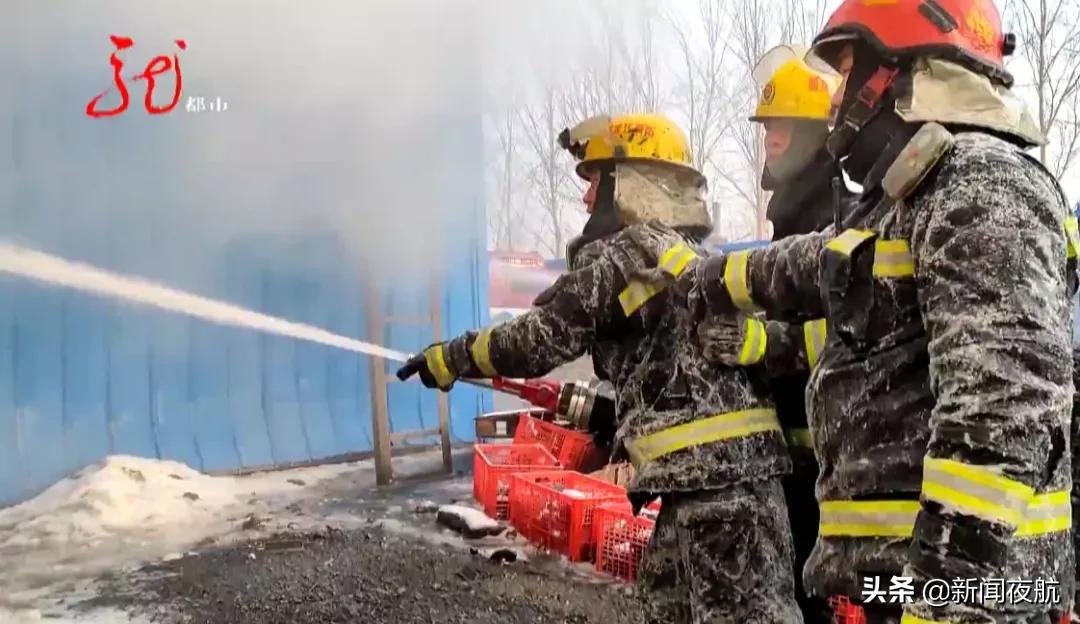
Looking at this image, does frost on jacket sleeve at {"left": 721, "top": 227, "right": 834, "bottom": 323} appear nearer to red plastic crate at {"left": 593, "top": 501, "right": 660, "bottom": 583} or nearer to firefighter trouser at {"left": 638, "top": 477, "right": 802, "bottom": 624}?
firefighter trouser at {"left": 638, "top": 477, "right": 802, "bottom": 624}

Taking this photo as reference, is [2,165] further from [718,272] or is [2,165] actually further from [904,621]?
[904,621]

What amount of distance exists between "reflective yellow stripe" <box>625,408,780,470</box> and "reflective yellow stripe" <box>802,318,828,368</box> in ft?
0.65

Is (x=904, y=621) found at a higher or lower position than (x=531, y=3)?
lower

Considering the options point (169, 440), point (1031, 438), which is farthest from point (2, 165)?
point (1031, 438)

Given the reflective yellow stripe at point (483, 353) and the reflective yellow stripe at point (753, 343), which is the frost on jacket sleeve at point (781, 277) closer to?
the reflective yellow stripe at point (753, 343)

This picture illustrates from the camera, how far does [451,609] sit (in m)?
3.29

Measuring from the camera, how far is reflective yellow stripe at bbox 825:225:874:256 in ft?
4.81

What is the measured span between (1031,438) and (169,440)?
4.63m

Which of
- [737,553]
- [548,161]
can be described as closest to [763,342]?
[737,553]

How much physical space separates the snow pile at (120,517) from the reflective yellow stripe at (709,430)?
8.06 ft

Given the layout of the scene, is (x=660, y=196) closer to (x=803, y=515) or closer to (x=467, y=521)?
(x=803, y=515)

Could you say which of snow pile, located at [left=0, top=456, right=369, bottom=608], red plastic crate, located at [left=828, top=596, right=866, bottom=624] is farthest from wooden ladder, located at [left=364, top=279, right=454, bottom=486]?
red plastic crate, located at [left=828, top=596, right=866, bottom=624]

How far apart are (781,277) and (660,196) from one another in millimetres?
1061

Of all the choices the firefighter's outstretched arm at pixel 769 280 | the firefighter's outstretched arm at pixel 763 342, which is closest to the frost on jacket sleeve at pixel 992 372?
the firefighter's outstretched arm at pixel 769 280
